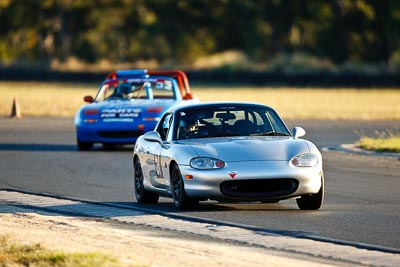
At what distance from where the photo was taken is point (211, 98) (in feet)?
177

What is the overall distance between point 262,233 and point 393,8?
→ 70959mm

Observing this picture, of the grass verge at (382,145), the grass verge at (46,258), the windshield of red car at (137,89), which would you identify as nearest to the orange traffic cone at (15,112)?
the windshield of red car at (137,89)

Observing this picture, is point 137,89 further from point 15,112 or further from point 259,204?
point 15,112

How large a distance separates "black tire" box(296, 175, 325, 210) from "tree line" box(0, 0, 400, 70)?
231 ft

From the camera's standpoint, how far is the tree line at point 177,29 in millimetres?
85875

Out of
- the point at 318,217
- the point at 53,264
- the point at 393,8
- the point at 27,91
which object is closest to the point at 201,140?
the point at 318,217

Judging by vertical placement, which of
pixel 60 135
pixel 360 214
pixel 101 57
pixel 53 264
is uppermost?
pixel 53 264

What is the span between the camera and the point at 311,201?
14.0 m

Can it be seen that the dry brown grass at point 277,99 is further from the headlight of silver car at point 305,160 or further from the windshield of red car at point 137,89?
the headlight of silver car at point 305,160

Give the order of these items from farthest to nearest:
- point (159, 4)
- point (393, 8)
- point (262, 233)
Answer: point (159, 4)
point (393, 8)
point (262, 233)

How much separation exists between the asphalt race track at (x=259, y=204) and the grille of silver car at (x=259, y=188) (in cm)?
23

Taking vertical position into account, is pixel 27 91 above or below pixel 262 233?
below

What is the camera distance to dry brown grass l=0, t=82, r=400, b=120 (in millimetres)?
42781

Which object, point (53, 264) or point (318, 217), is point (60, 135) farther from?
point (53, 264)
